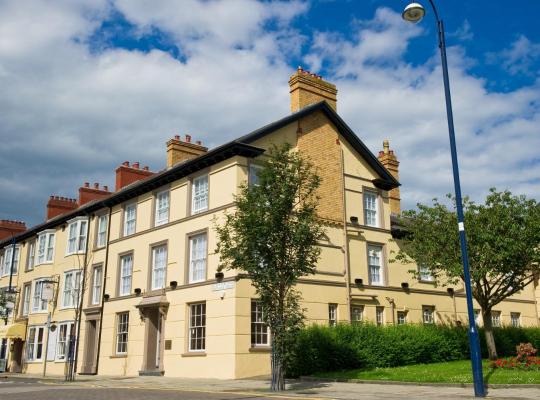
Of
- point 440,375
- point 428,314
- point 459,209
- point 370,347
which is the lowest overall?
point 440,375

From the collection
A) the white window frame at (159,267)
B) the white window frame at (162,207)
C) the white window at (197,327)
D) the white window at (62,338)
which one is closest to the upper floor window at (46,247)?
the white window at (62,338)

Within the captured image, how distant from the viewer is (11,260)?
43.1 meters

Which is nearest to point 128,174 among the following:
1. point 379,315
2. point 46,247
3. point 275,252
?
point 46,247

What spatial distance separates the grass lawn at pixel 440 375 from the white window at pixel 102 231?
17262 millimetres

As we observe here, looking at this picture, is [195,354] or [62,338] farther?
[62,338]

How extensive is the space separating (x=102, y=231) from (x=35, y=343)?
373 inches

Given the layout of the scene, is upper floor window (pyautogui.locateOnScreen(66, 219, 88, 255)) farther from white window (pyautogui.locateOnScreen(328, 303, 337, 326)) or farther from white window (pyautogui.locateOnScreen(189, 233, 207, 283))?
white window (pyautogui.locateOnScreen(328, 303, 337, 326))

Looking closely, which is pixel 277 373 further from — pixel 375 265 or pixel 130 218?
pixel 130 218

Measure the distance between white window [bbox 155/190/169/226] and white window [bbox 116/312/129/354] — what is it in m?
5.09

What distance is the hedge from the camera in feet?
69.2

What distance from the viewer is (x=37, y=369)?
35.6 metres

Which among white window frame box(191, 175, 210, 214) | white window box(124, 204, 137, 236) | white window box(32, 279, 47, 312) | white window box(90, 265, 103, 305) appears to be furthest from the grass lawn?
white window box(32, 279, 47, 312)

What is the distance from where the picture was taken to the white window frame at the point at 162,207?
28.7m

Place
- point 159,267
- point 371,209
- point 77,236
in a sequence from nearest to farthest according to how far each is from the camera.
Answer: point 159,267 → point 371,209 → point 77,236
